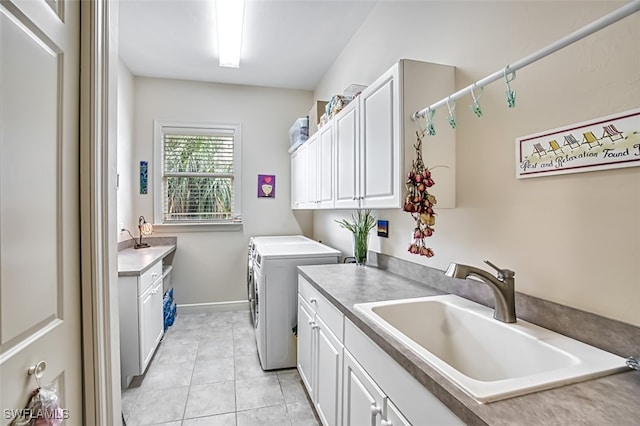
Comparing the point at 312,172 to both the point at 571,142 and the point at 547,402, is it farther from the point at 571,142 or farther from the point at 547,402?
the point at 547,402

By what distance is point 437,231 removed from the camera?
5.63 ft

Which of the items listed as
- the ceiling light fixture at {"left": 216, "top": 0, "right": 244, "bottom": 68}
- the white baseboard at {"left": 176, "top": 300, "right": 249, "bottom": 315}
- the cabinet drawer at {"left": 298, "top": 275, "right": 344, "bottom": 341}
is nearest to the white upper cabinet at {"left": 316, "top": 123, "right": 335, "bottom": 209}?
the cabinet drawer at {"left": 298, "top": 275, "right": 344, "bottom": 341}

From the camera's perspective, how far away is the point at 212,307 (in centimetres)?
393

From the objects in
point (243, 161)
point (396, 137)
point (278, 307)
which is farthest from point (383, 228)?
point (243, 161)

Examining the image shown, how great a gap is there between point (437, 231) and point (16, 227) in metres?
A: 1.67

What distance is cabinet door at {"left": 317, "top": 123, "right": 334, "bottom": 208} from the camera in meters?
2.38

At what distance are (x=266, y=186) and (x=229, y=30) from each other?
73.4 inches

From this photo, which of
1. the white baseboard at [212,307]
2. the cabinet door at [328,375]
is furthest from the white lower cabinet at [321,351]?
the white baseboard at [212,307]

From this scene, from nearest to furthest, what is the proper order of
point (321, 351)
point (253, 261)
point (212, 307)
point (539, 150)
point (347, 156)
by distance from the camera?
point (539, 150) < point (321, 351) < point (347, 156) < point (253, 261) < point (212, 307)

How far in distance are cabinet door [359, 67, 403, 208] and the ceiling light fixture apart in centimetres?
133

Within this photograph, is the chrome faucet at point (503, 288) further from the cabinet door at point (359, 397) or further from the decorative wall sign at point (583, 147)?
the cabinet door at point (359, 397)

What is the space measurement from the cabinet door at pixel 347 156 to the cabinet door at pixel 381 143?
0.28 ft

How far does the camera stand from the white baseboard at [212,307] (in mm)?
3846

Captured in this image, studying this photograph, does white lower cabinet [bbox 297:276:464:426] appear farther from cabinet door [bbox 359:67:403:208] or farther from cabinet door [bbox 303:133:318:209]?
cabinet door [bbox 303:133:318:209]
